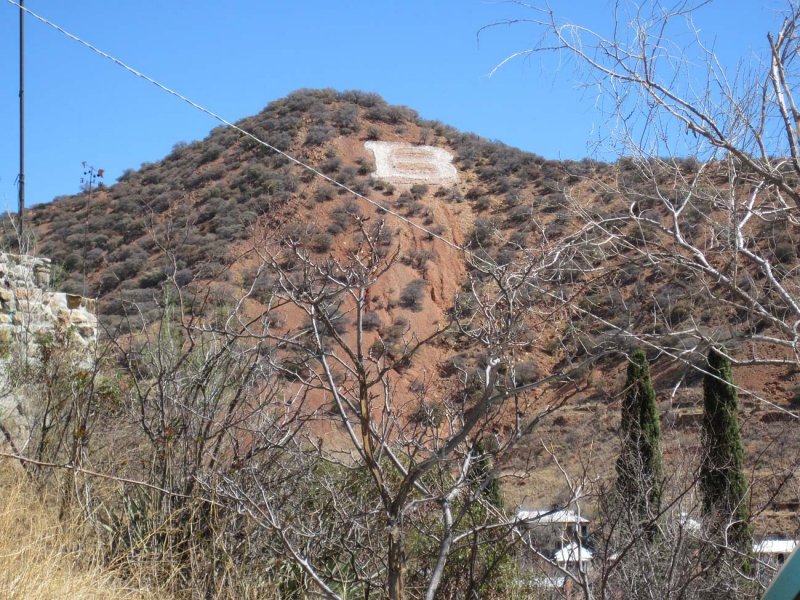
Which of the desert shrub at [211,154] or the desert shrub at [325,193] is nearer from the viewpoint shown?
the desert shrub at [325,193]

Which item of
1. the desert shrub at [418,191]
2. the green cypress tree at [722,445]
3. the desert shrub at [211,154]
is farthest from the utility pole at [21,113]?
the desert shrub at [211,154]

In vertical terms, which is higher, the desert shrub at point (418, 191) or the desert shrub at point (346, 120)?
the desert shrub at point (346, 120)

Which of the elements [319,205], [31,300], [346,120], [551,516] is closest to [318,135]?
[346,120]

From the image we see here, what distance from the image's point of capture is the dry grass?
4004 millimetres

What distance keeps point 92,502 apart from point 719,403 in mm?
11225

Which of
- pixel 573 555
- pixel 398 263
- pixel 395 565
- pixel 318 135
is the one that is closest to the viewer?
pixel 395 565

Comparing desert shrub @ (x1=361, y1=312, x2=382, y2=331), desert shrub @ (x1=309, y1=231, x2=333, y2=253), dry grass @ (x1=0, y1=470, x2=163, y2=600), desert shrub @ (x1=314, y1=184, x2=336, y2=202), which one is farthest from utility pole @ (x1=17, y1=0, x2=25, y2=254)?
desert shrub @ (x1=314, y1=184, x2=336, y2=202)

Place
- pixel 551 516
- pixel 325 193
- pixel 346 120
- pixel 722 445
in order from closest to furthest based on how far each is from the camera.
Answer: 1. pixel 551 516
2. pixel 722 445
3. pixel 325 193
4. pixel 346 120

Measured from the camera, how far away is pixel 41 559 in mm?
4641

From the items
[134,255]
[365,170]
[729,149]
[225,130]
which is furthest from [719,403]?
[225,130]

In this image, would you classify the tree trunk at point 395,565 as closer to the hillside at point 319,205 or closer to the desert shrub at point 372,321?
the hillside at point 319,205

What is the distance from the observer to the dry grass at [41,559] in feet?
13.1

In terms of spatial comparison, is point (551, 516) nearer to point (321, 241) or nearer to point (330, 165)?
point (321, 241)

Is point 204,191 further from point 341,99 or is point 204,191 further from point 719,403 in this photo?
point 719,403
